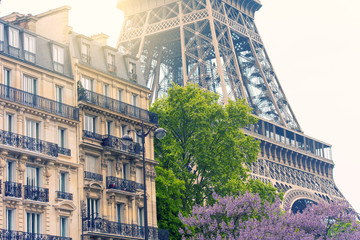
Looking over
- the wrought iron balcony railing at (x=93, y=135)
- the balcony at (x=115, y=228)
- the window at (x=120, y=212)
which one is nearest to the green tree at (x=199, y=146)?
the balcony at (x=115, y=228)

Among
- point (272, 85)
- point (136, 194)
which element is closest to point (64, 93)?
point (136, 194)

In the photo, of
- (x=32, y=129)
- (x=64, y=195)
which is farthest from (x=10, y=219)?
(x=32, y=129)

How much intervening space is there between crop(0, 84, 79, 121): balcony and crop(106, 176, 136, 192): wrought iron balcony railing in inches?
150

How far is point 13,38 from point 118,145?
8.45 meters

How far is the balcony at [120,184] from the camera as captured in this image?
150 ft

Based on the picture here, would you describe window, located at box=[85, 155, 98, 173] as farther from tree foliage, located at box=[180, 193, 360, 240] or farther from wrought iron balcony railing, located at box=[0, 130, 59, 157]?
tree foliage, located at box=[180, 193, 360, 240]

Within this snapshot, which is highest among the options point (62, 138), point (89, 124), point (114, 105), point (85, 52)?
point (85, 52)

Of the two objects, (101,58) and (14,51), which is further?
(101,58)

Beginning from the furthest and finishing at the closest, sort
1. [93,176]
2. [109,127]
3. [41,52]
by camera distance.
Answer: [109,127] < [93,176] < [41,52]

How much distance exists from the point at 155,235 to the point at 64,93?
32.3 ft

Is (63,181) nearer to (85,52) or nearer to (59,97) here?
(59,97)

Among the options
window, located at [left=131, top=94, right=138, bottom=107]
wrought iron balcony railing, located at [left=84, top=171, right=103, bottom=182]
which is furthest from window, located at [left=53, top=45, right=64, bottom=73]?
window, located at [left=131, top=94, right=138, bottom=107]

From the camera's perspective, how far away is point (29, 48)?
4344 cm

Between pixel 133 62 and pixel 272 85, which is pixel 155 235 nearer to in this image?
pixel 133 62
